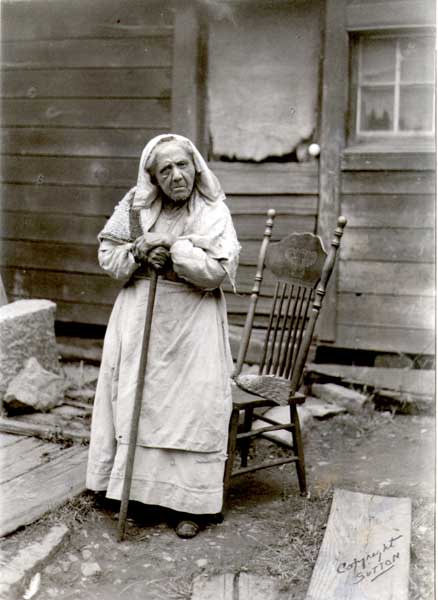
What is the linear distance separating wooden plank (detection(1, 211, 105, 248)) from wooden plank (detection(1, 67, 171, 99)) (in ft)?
3.18

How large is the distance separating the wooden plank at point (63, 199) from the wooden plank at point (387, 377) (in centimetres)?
205

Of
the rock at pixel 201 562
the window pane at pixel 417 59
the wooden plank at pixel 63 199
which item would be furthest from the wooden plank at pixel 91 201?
the rock at pixel 201 562

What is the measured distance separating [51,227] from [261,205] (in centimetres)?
176

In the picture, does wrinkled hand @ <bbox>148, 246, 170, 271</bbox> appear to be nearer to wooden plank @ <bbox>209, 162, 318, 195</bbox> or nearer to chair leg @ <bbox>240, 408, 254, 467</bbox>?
chair leg @ <bbox>240, 408, 254, 467</bbox>

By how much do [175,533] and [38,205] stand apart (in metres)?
3.59

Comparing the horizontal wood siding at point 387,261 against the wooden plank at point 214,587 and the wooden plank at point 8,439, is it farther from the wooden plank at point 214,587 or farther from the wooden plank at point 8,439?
the wooden plank at point 214,587

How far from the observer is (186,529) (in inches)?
138

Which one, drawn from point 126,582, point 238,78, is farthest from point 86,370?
point 126,582

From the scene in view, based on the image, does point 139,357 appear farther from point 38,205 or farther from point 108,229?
point 38,205

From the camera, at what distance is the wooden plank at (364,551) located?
9.75 ft

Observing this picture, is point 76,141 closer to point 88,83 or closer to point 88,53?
point 88,83

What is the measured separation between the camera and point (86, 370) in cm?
614

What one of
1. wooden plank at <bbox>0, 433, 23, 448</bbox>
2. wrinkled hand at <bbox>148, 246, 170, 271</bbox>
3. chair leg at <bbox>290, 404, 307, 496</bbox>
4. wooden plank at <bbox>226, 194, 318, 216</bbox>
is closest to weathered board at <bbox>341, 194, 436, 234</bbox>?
wooden plank at <bbox>226, 194, 318, 216</bbox>

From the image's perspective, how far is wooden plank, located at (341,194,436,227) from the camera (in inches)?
217
